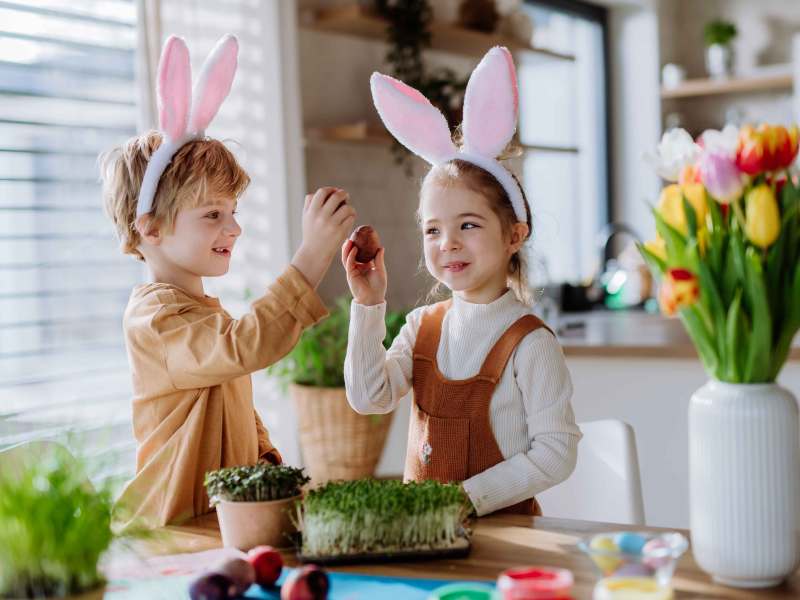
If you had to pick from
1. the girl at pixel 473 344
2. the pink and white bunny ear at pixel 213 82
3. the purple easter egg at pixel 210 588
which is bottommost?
the purple easter egg at pixel 210 588

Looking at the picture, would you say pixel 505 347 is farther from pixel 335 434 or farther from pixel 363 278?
pixel 335 434

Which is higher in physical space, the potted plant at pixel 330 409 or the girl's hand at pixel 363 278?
the girl's hand at pixel 363 278

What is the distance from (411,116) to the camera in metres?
1.50

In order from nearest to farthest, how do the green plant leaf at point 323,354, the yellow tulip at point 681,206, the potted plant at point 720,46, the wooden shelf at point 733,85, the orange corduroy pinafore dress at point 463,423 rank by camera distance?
the yellow tulip at point 681,206 → the orange corduroy pinafore dress at point 463,423 → the green plant leaf at point 323,354 → the wooden shelf at point 733,85 → the potted plant at point 720,46

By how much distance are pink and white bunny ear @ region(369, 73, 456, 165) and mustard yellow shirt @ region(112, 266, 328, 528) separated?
0.90 feet

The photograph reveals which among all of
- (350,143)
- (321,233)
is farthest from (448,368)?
(350,143)

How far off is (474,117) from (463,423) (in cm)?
47

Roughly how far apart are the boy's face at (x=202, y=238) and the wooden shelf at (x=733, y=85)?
476cm

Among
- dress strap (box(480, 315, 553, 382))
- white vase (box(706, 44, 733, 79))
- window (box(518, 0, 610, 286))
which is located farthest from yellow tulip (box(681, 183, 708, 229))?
white vase (box(706, 44, 733, 79))

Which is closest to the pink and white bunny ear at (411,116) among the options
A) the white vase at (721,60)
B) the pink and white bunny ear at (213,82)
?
the pink and white bunny ear at (213,82)

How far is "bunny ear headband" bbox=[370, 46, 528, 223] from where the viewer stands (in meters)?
1.43

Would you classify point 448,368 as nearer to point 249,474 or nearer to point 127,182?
point 249,474

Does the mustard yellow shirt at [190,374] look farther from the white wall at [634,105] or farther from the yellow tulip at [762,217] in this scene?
the white wall at [634,105]

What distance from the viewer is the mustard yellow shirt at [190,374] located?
1453 millimetres
